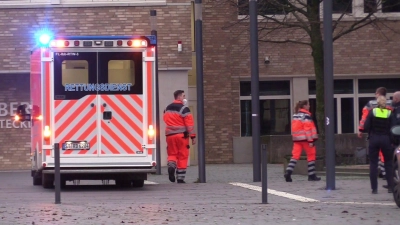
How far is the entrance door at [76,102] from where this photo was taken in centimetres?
1536

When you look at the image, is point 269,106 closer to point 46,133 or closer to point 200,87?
→ point 200,87

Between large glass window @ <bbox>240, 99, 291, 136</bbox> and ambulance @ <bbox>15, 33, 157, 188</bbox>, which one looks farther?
large glass window @ <bbox>240, 99, 291, 136</bbox>

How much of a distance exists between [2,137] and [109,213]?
52.6 ft

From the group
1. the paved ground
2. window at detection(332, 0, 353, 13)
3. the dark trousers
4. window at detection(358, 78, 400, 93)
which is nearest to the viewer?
the paved ground

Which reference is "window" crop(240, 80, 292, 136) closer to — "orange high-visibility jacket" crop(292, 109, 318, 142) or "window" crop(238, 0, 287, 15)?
A: "window" crop(238, 0, 287, 15)

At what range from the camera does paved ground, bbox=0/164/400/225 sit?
412 inches

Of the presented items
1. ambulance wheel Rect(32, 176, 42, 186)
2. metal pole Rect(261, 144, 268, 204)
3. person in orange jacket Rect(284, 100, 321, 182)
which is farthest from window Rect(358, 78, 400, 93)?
metal pole Rect(261, 144, 268, 204)

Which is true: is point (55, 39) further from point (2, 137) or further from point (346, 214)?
point (2, 137)

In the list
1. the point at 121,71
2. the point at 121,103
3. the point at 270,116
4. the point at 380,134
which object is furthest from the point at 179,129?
the point at 270,116

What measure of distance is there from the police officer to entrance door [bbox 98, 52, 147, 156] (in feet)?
13.7

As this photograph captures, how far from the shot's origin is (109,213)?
11.2 meters

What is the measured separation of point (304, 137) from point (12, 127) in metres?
12.0

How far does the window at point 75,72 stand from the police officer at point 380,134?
16.8ft

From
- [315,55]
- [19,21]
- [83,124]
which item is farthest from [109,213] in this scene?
[19,21]
